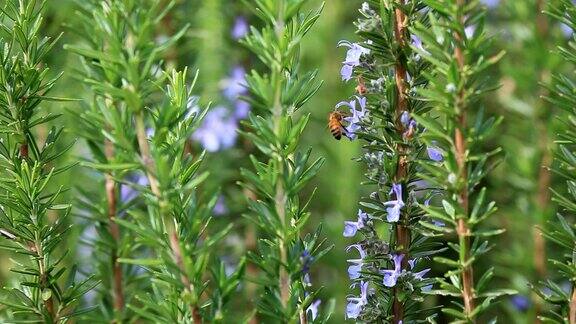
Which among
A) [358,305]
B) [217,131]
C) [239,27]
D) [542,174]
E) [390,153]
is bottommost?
[358,305]

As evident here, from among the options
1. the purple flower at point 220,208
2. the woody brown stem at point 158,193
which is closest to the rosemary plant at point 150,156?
the woody brown stem at point 158,193

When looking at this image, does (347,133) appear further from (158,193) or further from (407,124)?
(158,193)

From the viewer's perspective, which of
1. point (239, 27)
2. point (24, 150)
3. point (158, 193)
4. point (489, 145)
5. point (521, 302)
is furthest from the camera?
point (489, 145)

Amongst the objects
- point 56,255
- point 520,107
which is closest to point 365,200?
point 56,255

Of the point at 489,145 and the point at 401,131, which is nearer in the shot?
the point at 401,131

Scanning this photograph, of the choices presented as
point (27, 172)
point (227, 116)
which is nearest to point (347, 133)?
point (27, 172)

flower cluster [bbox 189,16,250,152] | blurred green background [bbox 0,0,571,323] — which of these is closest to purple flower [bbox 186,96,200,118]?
blurred green background [bbox 0,0,571,323]

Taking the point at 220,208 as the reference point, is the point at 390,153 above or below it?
below

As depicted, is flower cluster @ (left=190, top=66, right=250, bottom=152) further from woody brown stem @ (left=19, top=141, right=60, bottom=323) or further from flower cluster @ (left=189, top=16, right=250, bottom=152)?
woody brown stem @ (left=19, top=141, right=60, bottom=323)
